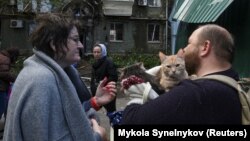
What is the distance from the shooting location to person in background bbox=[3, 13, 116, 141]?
9.06 ft

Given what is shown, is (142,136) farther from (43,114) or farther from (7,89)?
(7,89)

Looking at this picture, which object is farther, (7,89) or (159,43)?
(159,43)

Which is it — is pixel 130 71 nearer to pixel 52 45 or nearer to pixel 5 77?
pixel 52 45

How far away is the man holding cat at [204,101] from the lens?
2301 millimetres

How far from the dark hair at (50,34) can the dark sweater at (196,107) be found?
2.88 feet

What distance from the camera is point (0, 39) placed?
3073 centimetres

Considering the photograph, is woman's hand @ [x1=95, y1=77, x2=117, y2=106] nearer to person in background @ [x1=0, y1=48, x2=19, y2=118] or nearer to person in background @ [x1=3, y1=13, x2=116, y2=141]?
person in background @ [x1=3, y1=13, x2=116, y2=141]

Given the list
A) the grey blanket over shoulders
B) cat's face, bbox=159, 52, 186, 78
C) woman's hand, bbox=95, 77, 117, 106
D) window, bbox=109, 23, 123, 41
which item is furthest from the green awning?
window, bbox=109, 23, 123, 41

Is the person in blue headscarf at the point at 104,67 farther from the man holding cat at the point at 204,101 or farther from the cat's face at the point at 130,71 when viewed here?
the man holding cat at the point at 204,101

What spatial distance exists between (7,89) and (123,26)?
1023 inches

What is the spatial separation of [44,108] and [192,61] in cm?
90

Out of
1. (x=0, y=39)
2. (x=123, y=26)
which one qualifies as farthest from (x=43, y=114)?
(x=123, y=26)

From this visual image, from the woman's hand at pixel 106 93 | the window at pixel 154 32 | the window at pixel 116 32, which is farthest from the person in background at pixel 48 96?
the window at pixel 154 32

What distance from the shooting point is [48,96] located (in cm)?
278
